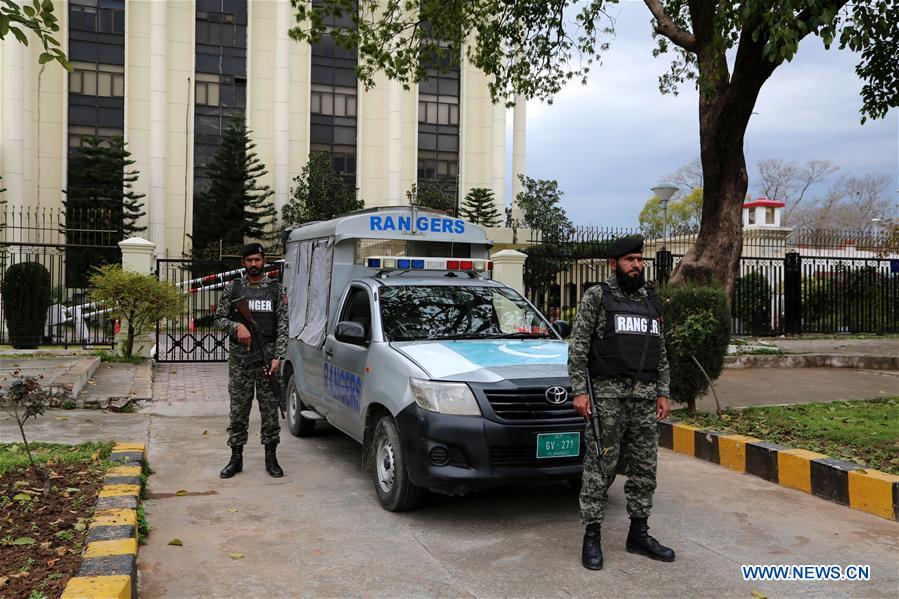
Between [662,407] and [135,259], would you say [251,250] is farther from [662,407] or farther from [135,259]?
[135,259]

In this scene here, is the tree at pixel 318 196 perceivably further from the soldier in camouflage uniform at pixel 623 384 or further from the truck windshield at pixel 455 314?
the soldier in camouflage uniform at pixel 623 384

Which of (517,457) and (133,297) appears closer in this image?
(517,457)

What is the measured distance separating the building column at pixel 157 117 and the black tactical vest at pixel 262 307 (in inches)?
1149

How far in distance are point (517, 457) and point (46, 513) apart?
303 centimetres

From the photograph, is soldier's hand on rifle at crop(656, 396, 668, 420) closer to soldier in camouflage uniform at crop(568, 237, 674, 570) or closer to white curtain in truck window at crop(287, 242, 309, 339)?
soldier in camouflage uniform at crop(568, 237, 674, 570)

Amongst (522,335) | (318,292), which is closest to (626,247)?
(522,335)

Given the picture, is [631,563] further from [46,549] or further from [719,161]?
[719,161]

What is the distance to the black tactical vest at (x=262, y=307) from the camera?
21.2ft

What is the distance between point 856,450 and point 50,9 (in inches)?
283

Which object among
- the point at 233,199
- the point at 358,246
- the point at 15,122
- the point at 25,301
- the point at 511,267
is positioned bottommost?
the point at 25,301

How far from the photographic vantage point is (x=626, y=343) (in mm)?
4457

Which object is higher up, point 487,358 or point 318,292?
point 318,292

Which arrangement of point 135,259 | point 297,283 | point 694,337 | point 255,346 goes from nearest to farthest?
point 255,346 → point 694,337 → point 297,283 → point 135,259

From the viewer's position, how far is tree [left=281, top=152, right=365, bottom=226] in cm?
3253
